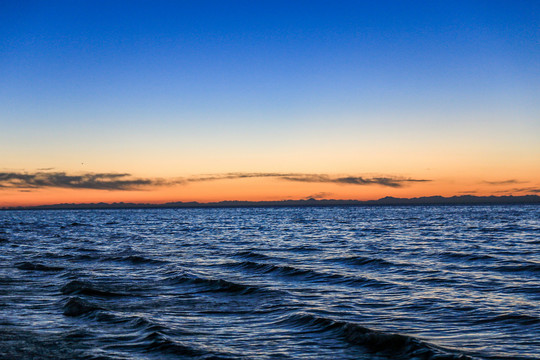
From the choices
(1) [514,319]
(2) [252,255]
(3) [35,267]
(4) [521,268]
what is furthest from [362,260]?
(3) [35,267]

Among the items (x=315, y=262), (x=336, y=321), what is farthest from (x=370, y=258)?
(x=336, y=321)

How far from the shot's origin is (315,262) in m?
26.2

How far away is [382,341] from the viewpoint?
424 inches

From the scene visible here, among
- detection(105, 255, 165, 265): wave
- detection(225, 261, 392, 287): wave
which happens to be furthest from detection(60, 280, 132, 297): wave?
detection(105, 255, 165, 265): wave

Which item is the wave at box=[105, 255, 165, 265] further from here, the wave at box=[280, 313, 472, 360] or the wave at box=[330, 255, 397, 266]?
the wave at box=[280, 313, 472, 360]

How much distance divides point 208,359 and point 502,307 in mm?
9251

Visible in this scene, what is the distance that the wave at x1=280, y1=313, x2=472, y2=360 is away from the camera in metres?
9.84

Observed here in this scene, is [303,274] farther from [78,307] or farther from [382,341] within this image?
[382,341]

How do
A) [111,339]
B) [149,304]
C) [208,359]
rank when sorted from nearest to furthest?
1. [208,359]
2. [111,339]
3. [149,304]

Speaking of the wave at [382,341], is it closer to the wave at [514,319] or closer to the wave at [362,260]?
the wave at [514,319]

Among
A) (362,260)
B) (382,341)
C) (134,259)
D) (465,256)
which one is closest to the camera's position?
(382,341)

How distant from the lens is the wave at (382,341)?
32.3 ft

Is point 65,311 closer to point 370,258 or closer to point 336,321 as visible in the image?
point 336,321

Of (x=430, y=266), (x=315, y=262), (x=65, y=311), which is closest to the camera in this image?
(x=65, y=311)
